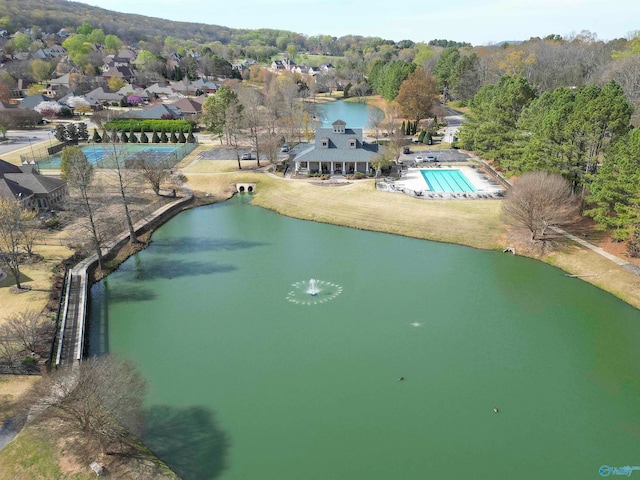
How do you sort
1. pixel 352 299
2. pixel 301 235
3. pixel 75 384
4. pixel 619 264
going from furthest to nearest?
1. pixel 301 235
2. pixel 619 264
3. pixel 352 299
4. pixel 75 384

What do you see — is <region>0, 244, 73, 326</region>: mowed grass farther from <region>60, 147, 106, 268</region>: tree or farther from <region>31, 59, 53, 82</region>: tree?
<region>31, 59, 53, 82</region>: tree

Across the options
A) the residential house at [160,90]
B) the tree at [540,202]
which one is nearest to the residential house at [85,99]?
the residential house at [160,90]

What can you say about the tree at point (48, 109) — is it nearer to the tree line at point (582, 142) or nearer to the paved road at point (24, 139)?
the paved road at point (24, 139)

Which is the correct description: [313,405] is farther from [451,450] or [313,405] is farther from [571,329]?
[571,329]

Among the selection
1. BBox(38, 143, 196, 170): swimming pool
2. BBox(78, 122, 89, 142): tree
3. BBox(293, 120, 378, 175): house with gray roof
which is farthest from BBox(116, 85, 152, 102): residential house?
BBox(293, 120, 378, 175): house with gray roof

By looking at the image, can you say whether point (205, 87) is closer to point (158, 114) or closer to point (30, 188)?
point (158, 114)

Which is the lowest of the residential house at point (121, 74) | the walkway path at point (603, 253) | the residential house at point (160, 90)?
the walkway path at point (603, 253)

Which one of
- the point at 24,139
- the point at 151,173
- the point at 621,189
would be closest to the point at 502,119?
the point at 621,189

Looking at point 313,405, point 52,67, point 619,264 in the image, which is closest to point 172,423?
point 313,405

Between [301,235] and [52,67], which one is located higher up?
[52,67]
